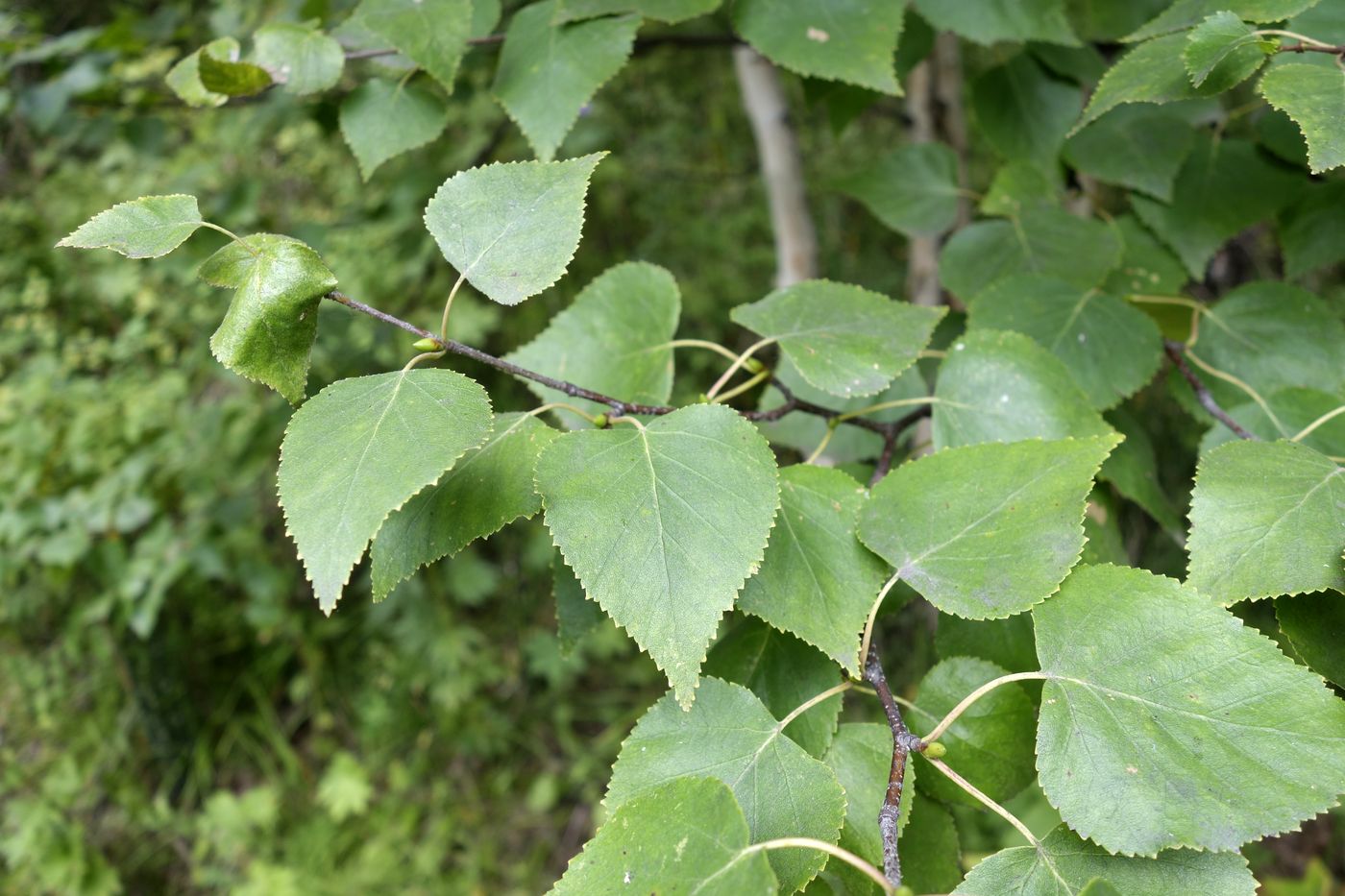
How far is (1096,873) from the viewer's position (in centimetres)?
43

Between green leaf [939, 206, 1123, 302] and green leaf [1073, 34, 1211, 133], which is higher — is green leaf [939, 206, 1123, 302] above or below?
below

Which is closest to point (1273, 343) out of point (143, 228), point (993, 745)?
point (993, 745)

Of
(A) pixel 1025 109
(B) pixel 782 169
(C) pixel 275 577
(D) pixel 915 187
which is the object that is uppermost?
(A) pixel 1025 109

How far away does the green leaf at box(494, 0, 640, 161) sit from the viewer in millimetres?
770

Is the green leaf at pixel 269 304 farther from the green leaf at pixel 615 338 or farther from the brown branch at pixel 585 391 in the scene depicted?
the green leaf at pixel 615 338

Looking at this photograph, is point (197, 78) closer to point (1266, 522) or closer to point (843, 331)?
point (843, 331)

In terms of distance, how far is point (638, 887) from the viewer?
0.40m

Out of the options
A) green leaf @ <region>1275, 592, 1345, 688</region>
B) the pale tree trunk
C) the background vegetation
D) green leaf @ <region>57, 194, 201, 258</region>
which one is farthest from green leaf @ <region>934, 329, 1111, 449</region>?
the background vegetation

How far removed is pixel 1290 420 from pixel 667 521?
1.75 ft

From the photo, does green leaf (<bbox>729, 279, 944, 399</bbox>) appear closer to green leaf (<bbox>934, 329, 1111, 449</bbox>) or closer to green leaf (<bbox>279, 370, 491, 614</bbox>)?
green leaf (<bbox>934, 329, 1111, 449</bbox>)

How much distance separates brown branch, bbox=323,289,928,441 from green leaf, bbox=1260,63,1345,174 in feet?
1.02

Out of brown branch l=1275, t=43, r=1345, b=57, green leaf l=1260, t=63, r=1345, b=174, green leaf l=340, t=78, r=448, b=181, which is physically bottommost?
green leaf l=340, t=78, r=448, b=181

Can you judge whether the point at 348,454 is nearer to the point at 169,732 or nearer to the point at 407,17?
the point at 407,17

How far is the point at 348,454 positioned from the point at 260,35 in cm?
56
